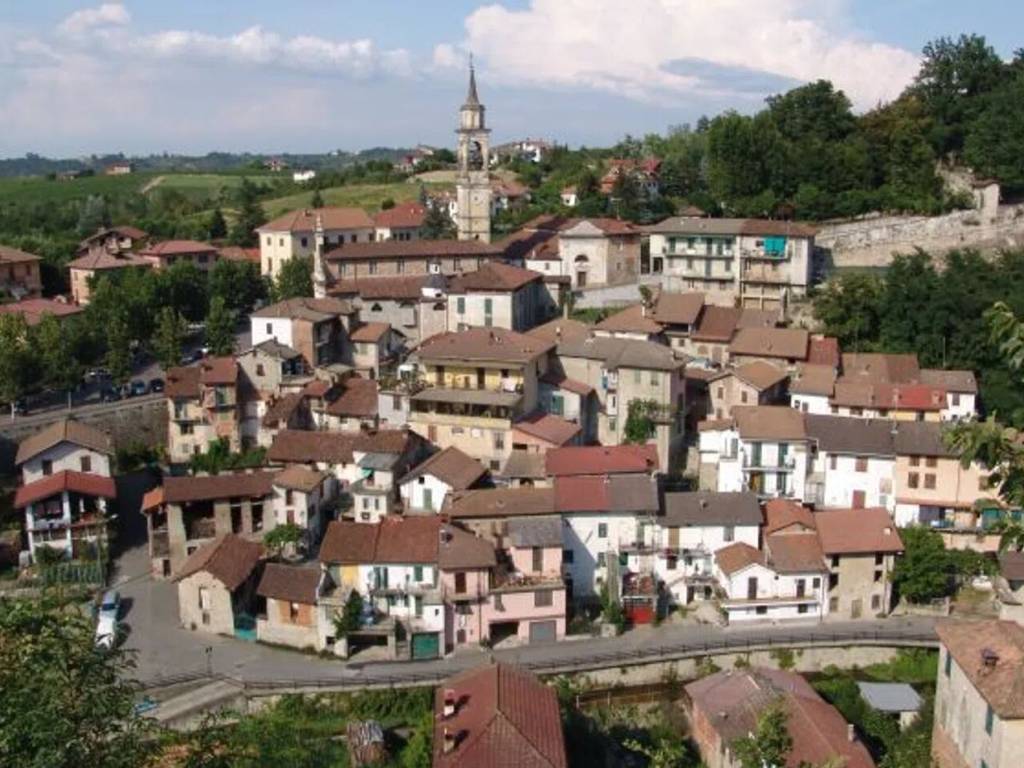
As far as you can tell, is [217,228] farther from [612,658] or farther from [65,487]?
[612,658]

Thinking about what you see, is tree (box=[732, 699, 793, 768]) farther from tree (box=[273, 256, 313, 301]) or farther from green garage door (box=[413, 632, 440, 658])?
tree (box=[273, 256, 313, 301])

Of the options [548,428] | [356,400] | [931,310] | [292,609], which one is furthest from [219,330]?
[931,310]

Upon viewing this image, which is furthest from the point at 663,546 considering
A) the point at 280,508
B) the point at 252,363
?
the point at 252,363

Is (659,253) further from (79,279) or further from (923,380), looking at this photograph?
(79,279)

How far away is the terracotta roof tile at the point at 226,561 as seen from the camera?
30.8 metres

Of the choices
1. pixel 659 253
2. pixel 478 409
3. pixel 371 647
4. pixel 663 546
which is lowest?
pixel 371 647

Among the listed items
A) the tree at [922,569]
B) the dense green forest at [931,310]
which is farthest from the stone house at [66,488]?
the dense green forest at [931,310]

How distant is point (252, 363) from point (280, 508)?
8.09 meters

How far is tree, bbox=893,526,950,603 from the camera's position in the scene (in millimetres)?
30938

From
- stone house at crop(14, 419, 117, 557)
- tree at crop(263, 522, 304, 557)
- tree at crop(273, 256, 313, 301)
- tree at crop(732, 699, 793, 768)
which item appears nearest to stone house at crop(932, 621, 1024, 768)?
tree at crop(732, 699, 793, 768)

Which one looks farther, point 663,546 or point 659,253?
point 659,253

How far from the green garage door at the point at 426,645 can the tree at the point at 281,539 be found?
6.10 metres

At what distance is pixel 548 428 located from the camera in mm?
36031

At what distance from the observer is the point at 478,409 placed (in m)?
36.2
